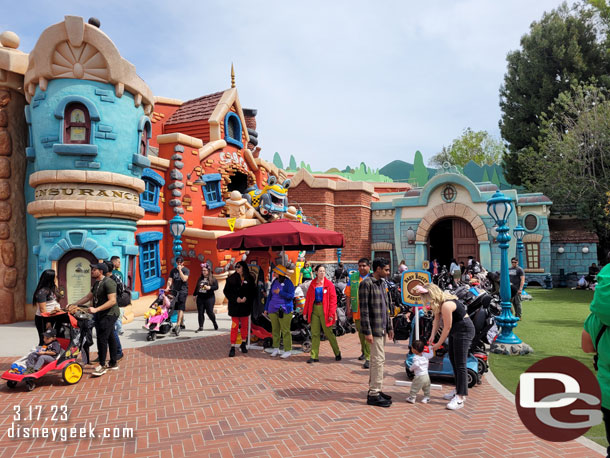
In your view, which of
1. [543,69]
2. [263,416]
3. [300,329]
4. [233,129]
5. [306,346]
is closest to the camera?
[263,416]

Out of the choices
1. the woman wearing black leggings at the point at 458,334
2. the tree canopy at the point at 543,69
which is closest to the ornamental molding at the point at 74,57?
the woman wearing black leggings at the point at 458,334

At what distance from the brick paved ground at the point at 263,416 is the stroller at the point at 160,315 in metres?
2.28

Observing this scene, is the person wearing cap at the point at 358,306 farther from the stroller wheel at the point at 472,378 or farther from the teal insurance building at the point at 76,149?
the teal insurance building at the point at 76,149

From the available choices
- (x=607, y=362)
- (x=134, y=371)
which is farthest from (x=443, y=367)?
(x=134, y=371)

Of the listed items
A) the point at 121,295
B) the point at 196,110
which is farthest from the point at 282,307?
the point at 196,110

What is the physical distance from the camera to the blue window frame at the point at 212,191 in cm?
1527

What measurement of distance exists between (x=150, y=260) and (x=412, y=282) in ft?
31.4

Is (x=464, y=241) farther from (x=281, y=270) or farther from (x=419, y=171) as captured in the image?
(x=419, y=171)

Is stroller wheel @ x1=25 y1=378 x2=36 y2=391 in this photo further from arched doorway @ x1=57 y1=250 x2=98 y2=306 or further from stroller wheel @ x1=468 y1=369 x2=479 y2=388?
stroller wheel @ x1=468 y1=369 x2=479 y2=388

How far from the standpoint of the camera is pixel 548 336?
9102 mm

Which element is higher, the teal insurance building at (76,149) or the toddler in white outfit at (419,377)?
the teal insurance building at (76,149)

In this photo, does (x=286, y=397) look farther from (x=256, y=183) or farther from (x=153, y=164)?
(x=256, y=183)

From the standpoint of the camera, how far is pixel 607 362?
255 centimetres

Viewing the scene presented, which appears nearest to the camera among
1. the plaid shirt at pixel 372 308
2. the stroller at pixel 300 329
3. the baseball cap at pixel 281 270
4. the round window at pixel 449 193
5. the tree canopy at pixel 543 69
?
the plaid shirt at pixel 372 308
